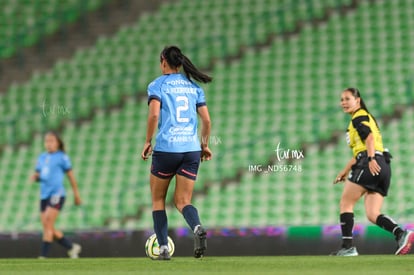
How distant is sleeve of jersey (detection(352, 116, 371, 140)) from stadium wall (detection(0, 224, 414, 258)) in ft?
7.83

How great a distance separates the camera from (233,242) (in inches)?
518

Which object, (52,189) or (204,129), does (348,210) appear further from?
(52,189)

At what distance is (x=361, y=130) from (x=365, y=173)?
0.45m

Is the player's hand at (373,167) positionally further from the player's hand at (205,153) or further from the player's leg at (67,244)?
the player's leg at (67,244)

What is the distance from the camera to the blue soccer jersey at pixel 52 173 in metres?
13.2

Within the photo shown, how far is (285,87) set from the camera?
58.9ft

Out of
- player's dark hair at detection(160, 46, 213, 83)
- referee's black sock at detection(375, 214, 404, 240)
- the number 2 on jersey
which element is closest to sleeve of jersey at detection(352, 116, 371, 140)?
referee's black sock at detection(375, 214, 404, 240)

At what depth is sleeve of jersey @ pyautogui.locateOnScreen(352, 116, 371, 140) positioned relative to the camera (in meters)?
10.6

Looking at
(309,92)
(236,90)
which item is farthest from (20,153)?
(309,92)

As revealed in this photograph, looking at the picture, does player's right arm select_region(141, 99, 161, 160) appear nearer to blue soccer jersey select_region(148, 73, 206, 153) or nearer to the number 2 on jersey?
blue soccer jersey select_region(148, 73, 206, 153)

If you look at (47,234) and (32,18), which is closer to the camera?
(47,234)

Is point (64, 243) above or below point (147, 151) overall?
below

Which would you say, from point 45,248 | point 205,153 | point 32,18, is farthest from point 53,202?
point 32,18

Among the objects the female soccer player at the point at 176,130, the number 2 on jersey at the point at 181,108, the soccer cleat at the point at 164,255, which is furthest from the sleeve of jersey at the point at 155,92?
the soccer cleat at the point at 164,255
